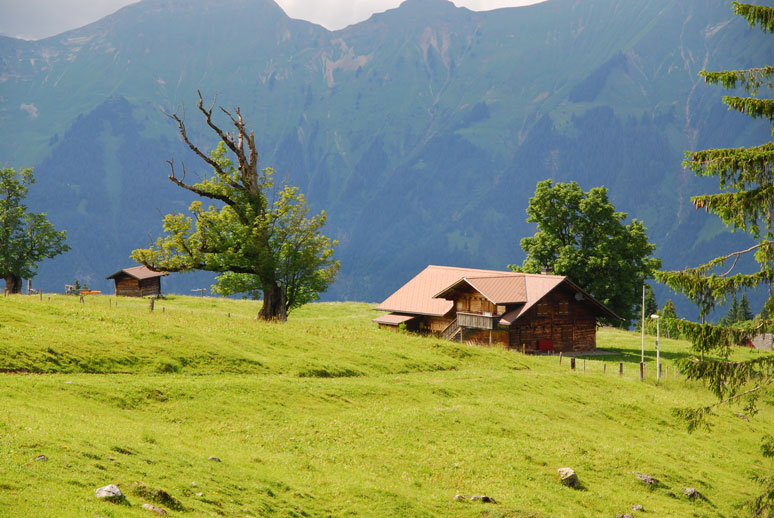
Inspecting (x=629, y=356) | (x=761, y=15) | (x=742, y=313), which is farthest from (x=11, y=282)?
(x=742, y=313)

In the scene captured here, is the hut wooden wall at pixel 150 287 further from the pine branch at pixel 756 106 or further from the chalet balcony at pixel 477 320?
the pine branch at pixel 756 106

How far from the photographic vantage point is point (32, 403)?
23375mm

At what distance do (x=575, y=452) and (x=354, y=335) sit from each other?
21458mm

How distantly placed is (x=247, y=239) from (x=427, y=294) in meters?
27.9

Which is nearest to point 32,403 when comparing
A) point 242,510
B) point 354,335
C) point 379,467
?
point 242,510

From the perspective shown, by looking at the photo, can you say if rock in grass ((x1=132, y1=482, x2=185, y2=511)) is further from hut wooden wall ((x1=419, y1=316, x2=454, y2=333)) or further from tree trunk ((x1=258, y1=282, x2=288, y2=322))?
hut wooden wall ((x1=419, y1=316, x2=454, y2=333))

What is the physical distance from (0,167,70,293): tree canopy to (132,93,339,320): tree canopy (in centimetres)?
Answer: 3460

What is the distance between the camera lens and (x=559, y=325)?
7106 centimetres

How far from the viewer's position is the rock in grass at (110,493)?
1600 cm

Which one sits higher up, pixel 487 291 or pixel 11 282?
pixel 11 282

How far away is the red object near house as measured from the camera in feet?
228

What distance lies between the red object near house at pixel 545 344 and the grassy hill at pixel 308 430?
22.7m

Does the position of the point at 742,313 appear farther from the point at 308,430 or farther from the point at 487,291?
the point at 308,430

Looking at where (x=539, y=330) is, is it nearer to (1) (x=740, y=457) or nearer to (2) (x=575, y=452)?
(1) (x=740, y=457)
